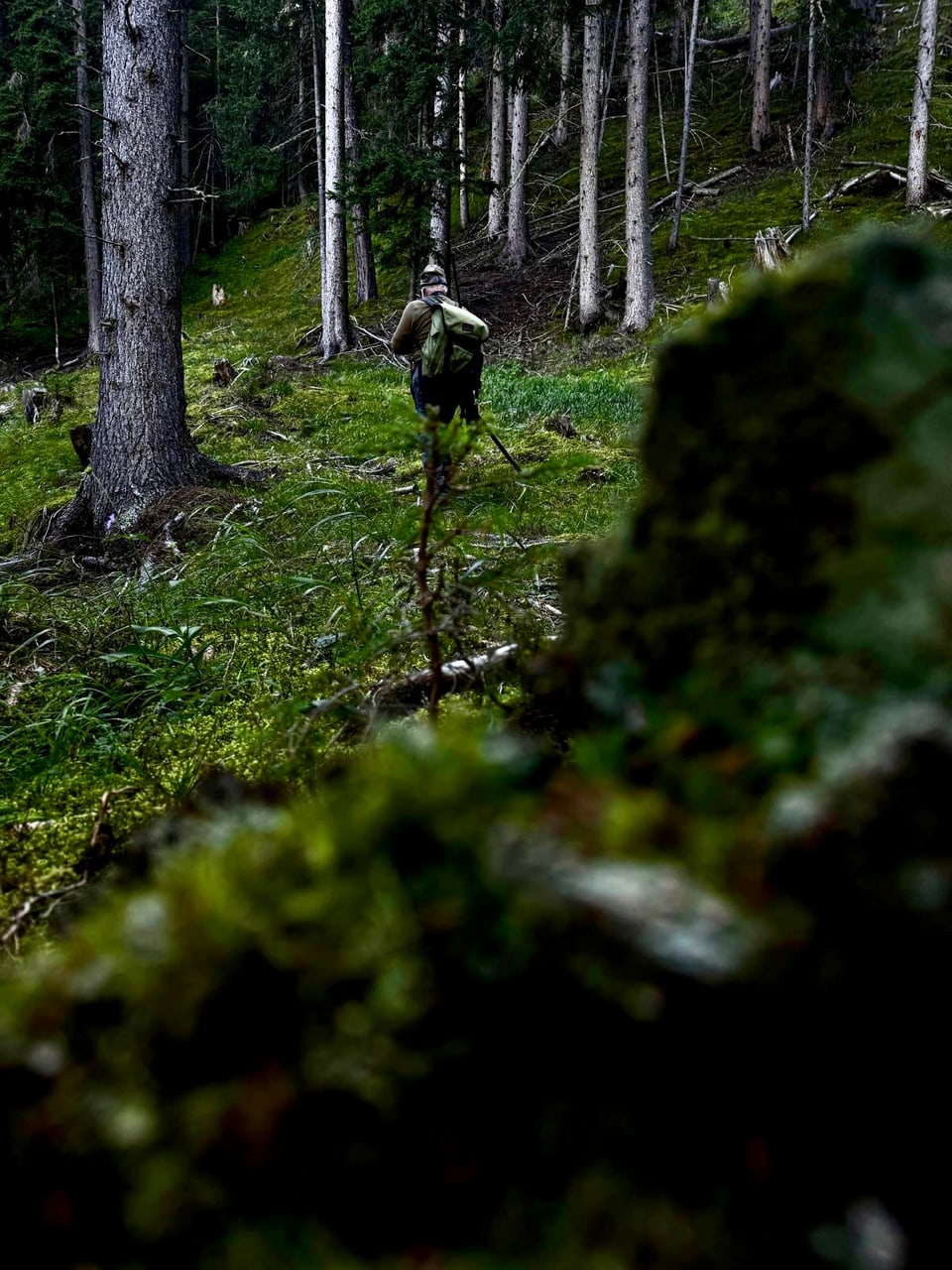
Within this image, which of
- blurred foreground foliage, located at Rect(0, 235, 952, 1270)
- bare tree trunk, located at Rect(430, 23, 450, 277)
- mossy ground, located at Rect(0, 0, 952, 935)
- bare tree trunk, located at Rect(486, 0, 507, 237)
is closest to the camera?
blurred foreground foliage, located at Rect(0, 235, 952, 1270)

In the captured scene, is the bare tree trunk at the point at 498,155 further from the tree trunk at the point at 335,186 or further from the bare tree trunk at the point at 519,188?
the tree trunk at the point at 335,186

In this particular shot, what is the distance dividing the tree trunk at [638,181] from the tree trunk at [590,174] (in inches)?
27.1

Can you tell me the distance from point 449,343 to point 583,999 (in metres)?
8.04

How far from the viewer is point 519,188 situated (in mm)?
21125

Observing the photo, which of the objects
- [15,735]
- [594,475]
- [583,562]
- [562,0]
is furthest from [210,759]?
[562,0]

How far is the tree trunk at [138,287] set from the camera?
7832 millimetres

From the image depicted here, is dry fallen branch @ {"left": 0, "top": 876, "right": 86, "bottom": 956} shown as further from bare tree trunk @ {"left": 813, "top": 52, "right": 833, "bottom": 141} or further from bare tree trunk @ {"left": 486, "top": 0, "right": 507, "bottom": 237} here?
bare tree trunk @ {"left": 813, "top": 52, "right": 833, "bottom": 141}

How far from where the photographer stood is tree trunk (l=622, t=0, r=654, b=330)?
16.0 metres

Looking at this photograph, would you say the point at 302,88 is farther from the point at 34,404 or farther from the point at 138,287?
the point at 138,287

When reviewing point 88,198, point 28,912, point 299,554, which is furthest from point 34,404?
point 28,912

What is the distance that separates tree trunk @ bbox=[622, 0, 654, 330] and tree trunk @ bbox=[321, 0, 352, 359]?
5657 millimetres

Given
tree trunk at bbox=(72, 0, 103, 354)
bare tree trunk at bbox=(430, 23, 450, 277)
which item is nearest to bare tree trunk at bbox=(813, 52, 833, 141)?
bare tree trunk at bbox=(430, 23, 450, 277)

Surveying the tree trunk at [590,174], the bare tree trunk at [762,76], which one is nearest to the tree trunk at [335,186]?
the tree trunk at [590,174]

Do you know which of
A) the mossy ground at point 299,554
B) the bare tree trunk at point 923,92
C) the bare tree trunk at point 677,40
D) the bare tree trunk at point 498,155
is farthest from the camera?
the bare tree trunk at point 677,40
